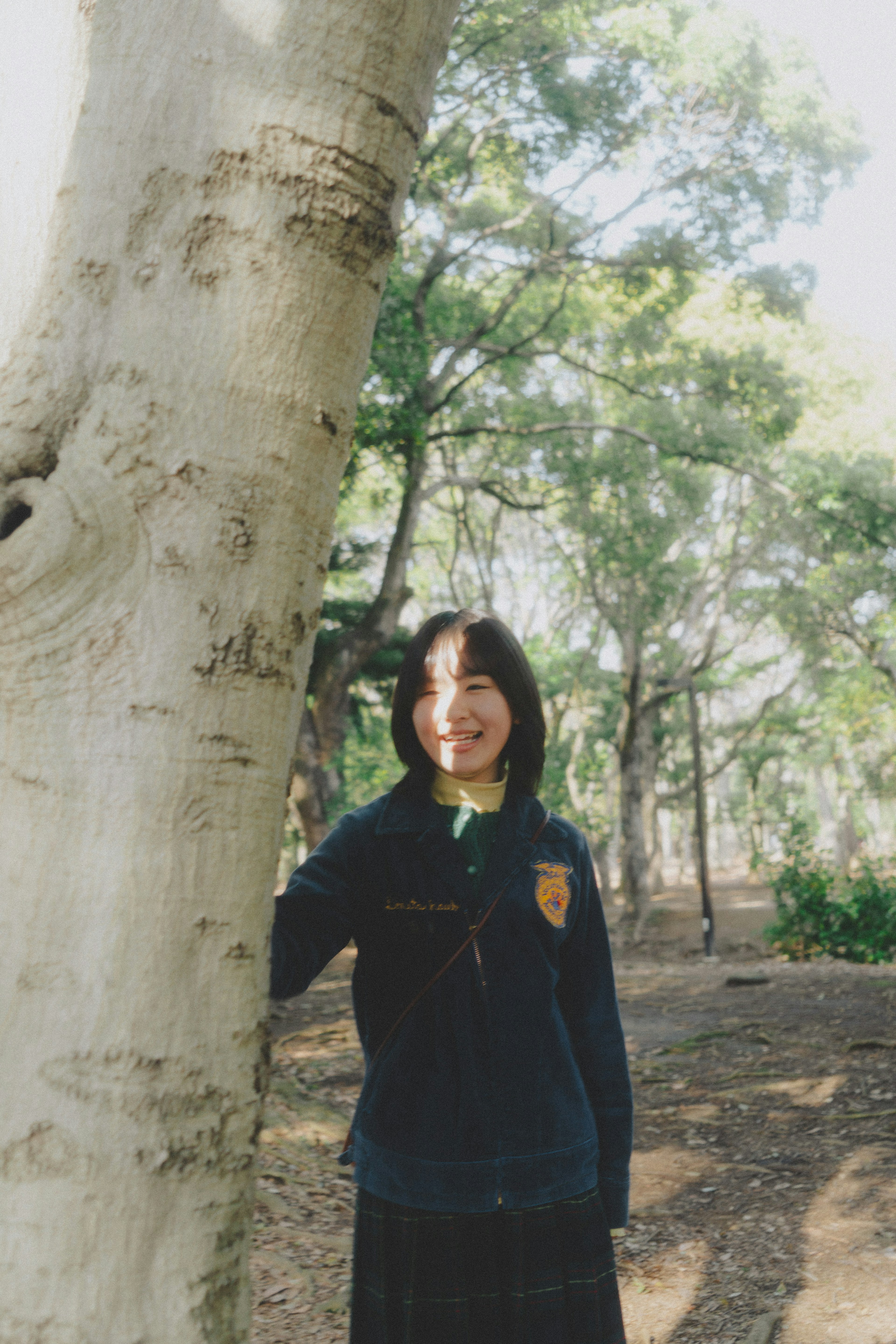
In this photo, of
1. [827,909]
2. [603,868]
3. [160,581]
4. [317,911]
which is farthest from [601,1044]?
[603,868]

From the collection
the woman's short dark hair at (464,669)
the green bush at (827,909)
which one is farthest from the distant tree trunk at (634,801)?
the woman's short dark hair at (464,669)

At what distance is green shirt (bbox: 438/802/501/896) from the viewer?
1812 millimetres

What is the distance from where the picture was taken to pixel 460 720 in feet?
5.91

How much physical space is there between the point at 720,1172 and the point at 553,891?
11.2 feet

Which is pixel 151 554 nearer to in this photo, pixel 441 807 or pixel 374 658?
pixel 441 807

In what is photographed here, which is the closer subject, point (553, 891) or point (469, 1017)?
point (469, 1017)

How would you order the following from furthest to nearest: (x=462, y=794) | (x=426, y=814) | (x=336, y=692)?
(x=336, y=692) < (x=462, y=794) < (x=426, y=814)

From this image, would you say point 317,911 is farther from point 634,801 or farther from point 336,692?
point 634,801

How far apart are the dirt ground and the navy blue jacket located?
1.66 meters

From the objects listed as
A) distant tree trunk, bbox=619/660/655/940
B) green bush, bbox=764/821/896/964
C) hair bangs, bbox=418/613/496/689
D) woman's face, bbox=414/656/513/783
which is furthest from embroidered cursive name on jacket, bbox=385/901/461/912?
distant tree trunk, bbox=619/660/655/940

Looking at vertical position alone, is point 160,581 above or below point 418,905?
above

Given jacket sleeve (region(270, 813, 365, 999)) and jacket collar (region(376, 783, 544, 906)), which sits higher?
jacket collar (region(376, 783, 544, 906))

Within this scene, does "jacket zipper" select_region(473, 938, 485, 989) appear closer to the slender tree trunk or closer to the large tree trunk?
the large tree trunk

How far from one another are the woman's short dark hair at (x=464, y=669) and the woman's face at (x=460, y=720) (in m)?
0.02
